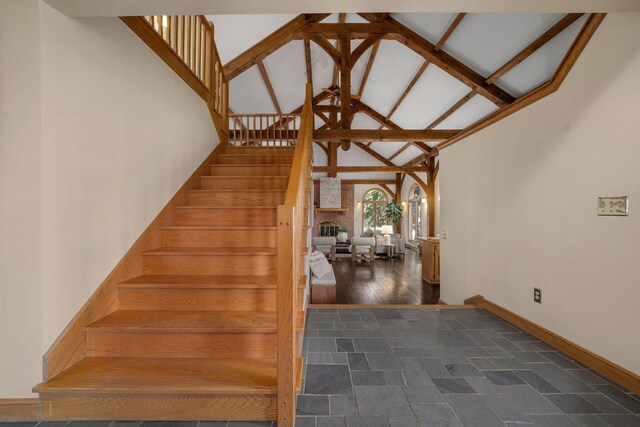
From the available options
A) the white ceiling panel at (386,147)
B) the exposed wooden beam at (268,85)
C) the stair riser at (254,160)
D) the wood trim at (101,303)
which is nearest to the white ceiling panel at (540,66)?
the stair riser at (254,160)

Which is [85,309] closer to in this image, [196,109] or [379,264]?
[196,109]

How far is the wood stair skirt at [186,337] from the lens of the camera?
149 cm

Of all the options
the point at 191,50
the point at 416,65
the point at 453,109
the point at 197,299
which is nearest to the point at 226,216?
the point at 197,299

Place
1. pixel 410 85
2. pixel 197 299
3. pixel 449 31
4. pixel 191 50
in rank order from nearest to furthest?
pixel 197 299 < pixel 191 50 < pixel 449 31 < pixel 410 85

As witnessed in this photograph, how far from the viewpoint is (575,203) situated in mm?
2195

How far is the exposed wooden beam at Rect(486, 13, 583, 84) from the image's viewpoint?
3.36m

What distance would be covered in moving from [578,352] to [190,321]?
263cm

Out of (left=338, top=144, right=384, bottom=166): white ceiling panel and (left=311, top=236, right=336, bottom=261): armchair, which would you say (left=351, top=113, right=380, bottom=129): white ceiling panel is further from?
(left=311, top=236, right=336, bottom=261): armchair

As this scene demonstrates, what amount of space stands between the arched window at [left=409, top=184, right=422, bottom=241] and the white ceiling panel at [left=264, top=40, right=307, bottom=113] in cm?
586

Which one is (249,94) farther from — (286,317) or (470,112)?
(286,317)

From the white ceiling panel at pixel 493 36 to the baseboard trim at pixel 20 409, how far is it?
17.9 ft

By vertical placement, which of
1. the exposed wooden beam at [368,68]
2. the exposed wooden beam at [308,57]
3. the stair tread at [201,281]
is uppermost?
the exposed wooden beam at [308,57]

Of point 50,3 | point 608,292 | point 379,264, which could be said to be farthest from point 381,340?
point 379,264

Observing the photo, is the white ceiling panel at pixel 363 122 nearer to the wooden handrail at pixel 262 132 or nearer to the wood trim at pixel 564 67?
the wooden handrail at pixel 262 132
